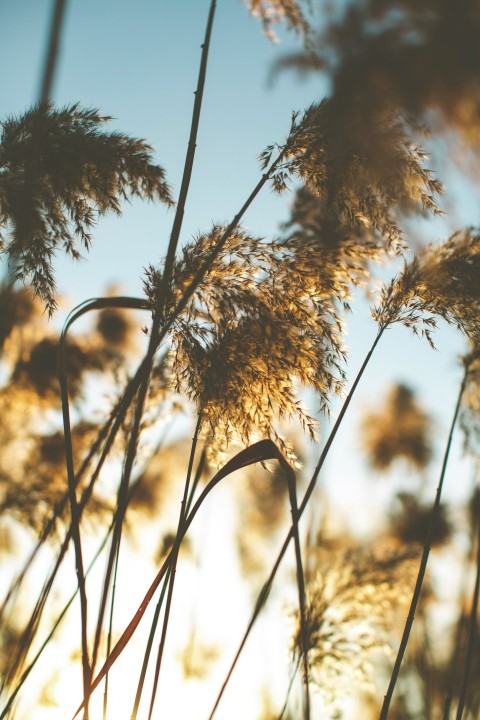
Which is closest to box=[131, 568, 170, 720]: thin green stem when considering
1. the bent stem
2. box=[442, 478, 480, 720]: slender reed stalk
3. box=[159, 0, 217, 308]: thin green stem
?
the bent stem

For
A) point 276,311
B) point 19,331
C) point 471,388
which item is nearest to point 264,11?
point 276,311

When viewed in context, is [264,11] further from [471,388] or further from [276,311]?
[471,388]

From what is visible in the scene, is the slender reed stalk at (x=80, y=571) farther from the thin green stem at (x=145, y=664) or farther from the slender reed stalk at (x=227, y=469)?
the thin green stem at (x=145, y=664)

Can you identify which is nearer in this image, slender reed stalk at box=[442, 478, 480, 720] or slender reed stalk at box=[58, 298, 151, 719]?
slender reed stalk at box=[58, 298, 151, 719]

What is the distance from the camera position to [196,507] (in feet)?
5.02

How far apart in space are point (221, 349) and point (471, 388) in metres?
1.53

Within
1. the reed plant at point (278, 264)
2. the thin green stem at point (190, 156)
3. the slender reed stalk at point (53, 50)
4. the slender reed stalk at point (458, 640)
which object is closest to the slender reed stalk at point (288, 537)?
the reed plant at point (278, 264)

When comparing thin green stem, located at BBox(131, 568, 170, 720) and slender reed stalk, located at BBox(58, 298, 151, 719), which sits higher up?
slender reed stalk, located at BBox(58, 298, 151, 719)

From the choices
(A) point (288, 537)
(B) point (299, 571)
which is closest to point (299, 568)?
(B) point (299, 571)

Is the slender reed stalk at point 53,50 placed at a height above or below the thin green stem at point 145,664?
above

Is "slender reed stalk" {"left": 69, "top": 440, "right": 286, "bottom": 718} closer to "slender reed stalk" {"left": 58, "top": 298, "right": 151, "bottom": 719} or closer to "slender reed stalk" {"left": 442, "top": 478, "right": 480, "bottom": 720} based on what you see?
"slender reed stalk" {"left": 58, "top": 298, "right": 151, "bottom": 719}

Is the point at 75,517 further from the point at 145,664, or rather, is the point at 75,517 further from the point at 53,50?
the point at 53,50

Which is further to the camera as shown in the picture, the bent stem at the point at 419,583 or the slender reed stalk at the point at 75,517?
the bent stem at the point at 419,583

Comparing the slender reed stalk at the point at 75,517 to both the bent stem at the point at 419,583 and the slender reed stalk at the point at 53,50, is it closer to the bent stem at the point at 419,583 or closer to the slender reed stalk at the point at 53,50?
the slender reed stalk at the point at 53,50
